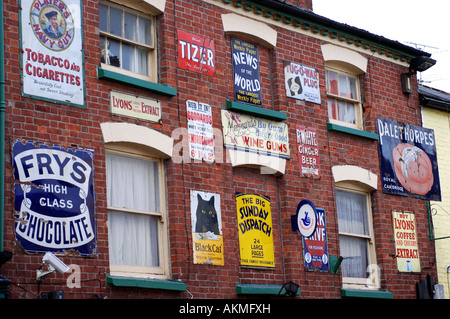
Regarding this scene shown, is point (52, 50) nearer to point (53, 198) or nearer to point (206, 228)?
point (53, 198)

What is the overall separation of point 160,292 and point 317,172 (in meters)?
4.25

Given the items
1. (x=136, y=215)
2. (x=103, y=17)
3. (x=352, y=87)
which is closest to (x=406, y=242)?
(x=352, y=87)

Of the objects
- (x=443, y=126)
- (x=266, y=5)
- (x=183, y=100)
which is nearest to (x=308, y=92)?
(x=266, y=5)

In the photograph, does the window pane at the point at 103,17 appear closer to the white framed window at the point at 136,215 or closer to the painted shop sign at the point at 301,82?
the white framed window at the point at 136,215

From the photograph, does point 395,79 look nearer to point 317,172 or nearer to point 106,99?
point 317,172

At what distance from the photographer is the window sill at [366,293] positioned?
14.7 meters

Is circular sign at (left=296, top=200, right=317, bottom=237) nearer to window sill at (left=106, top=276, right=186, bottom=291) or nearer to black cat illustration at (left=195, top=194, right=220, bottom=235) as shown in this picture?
black cat illustration at (left=195, top=194, right=220, bottom=235)

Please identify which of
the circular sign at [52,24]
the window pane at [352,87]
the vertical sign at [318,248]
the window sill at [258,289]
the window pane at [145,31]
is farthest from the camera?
the window pane at [352,87]

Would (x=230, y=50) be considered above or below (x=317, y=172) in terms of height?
above

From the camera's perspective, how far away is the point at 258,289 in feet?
43.5

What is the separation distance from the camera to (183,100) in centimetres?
1314

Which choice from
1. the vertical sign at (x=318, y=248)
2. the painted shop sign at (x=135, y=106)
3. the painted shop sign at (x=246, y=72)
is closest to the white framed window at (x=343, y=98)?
the painted shop sign at (x=246, y=72)

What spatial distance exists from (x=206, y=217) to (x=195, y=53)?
269 centimetres

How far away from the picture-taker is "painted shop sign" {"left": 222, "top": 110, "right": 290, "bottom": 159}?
13.7 meters
